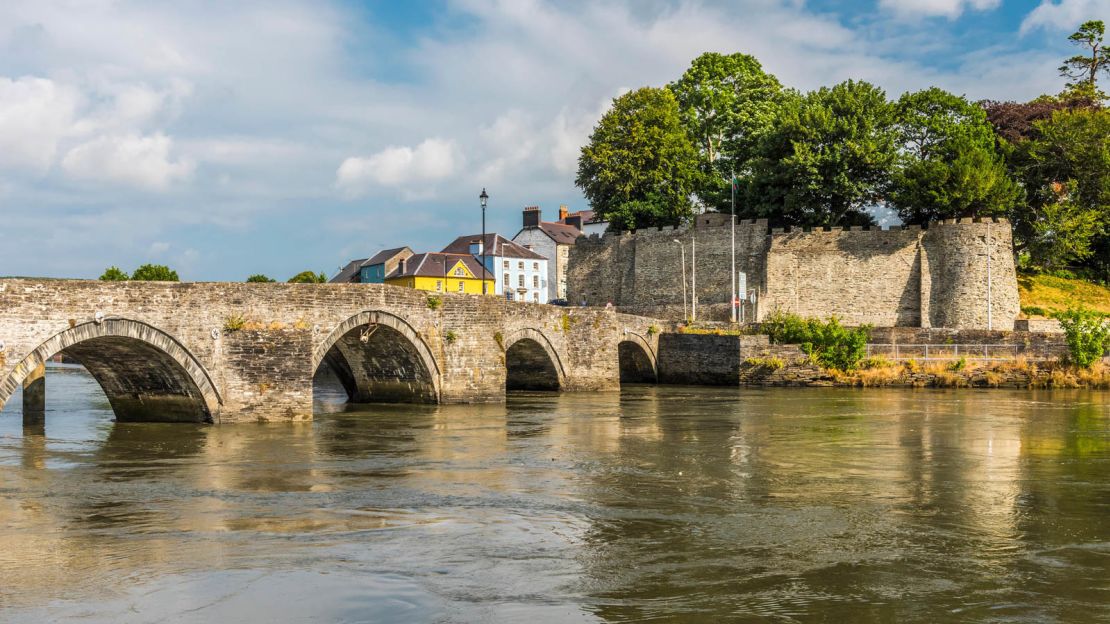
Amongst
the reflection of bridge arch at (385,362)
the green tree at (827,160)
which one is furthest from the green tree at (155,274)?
the green tree at (827,160)

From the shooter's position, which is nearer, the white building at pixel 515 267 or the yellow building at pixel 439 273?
the yellow building at pixel 439 273

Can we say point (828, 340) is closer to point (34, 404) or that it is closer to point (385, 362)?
point (385, 362)

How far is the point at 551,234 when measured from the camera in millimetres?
76438

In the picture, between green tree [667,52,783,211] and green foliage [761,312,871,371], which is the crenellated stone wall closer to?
green tree [667,52,783,211]

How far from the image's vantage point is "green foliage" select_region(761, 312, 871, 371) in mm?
35969

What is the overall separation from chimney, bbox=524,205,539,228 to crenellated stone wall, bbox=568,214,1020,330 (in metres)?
27.7

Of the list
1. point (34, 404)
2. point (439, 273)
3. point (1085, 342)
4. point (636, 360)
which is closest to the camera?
point (34, 404)

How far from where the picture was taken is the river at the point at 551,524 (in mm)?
8406

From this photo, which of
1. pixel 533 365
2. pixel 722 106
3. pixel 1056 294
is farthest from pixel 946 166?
pixel 533 365

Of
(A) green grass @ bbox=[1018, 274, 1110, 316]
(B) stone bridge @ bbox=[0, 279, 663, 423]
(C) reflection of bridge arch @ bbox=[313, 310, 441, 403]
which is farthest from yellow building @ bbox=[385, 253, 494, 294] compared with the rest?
(B) stone bridge @ bbox=[0, 279, 663, 423]

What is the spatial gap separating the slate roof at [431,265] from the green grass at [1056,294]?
35865mm

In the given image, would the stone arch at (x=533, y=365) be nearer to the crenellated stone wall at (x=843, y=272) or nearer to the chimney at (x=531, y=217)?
the crenellated stone wall at (x=843, y=272)

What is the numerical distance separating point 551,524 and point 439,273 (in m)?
60.9

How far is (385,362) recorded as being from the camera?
25828 mm
